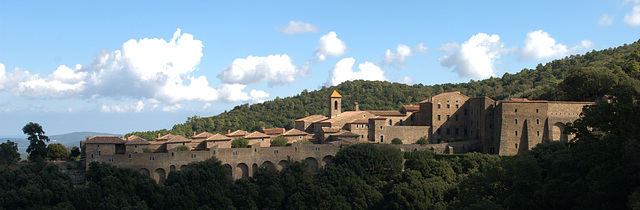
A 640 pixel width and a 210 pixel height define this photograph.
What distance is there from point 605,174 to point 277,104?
82.7 metres

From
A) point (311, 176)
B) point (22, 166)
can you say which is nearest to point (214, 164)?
point (311, 176)

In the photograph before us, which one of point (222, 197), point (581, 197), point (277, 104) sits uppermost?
point (277, 104)

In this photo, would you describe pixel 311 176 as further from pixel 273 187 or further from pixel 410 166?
pixel 410 166

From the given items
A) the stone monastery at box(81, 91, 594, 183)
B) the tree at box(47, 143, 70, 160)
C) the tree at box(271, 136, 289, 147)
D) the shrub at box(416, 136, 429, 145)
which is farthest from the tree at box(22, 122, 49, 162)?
the shrub at box(416, 136, 429, 145)

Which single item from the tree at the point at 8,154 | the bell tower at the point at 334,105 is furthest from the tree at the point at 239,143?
the tree at the point at 8,154

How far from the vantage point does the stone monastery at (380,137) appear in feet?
140

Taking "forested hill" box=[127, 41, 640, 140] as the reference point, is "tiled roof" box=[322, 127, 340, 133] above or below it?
below

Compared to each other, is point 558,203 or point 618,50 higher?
point 618,50

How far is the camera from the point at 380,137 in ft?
162

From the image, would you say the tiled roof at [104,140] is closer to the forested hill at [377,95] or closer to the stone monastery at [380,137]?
the stone monastery at [380,137]

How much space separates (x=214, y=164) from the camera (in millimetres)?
42312

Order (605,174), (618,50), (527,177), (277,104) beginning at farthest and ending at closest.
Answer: (277,104)
(618,50)
(527,177)
(605,174)

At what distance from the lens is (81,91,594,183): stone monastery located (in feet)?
140

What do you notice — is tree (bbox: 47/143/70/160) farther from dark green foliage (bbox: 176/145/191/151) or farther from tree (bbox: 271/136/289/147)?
tree (bbox: 271/136/289/147)
